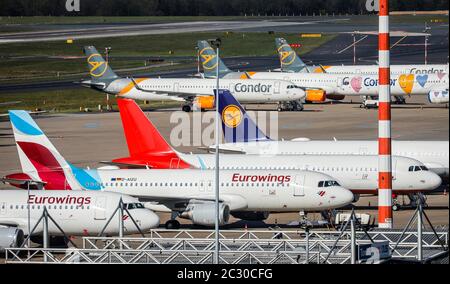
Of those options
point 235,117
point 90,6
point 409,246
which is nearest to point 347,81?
point 90,6

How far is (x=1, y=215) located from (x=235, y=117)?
93.4 ft

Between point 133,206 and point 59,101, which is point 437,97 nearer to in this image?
point 59,101

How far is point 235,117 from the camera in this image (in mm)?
91375

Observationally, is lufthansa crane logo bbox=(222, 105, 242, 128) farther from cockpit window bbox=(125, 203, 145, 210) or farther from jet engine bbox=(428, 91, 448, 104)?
jet engine bbox=(428, 91, 448, 104)

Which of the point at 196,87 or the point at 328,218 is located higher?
the point at 196,87

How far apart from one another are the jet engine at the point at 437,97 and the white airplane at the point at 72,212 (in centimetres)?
8886

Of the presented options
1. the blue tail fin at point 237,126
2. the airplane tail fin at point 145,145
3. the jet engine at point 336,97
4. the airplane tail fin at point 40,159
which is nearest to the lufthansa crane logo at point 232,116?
the blue tail fin at point 237,126

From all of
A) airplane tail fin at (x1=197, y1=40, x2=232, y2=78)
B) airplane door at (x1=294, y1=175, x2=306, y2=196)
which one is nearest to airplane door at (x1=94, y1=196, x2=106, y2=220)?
airplane door at (x1=294, y1=175, x2=306, y2=196)

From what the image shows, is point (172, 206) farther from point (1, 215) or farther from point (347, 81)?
point (347, 81)

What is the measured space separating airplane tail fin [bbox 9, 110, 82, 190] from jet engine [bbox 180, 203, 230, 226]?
7.13 metres

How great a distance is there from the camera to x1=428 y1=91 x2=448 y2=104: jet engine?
14975 cm

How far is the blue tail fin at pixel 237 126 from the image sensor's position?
91.1m

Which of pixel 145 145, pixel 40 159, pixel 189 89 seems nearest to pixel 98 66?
pixel 189 89
